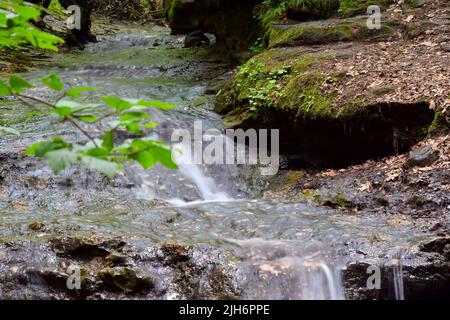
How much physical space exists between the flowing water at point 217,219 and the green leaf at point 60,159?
2592mm

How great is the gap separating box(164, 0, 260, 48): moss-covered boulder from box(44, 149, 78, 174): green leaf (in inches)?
435

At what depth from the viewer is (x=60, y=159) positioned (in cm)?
140

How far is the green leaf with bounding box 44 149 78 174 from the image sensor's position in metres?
1.38

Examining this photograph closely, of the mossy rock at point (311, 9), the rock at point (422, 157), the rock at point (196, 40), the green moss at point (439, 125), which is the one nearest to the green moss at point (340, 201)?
the rock at point (422, 157)

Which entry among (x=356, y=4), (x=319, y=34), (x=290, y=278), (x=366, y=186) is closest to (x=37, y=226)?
(x=290, y=278)

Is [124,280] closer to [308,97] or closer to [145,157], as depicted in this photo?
[145,157]

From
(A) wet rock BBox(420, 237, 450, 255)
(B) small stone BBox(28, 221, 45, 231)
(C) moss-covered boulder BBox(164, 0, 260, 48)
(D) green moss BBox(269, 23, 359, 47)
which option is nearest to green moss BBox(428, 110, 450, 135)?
(A) wet rock BBox(420, 237, 450, 255)

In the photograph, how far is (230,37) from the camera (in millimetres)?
12734

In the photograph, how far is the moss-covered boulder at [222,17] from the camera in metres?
12.1

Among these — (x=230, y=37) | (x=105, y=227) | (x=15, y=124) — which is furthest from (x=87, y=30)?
(x=105, y=227)

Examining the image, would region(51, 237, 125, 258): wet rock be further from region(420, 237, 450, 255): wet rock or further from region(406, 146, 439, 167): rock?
region(406, 146, 439, 167): rock

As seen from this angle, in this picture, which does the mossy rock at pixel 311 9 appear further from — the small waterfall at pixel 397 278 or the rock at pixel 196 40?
the small waterfall at pixel 397 278

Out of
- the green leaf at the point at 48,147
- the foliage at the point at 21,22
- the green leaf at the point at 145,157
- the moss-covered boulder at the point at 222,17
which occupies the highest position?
the moss-covered boulder at the point at 222,17

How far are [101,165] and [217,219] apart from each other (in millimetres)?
3763
